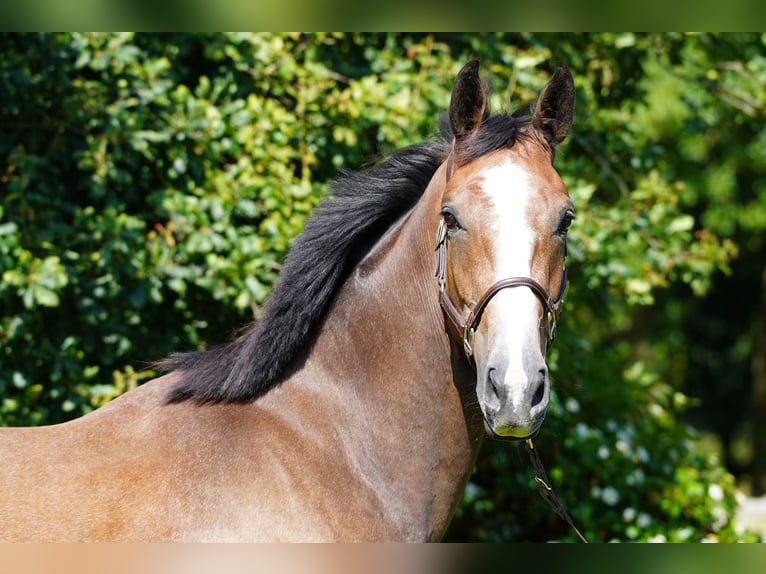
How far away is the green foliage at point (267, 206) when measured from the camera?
13.2 ft

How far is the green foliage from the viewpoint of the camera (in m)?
4.01

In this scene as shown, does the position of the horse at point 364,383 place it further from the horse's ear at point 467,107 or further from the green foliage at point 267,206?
A: the green foliage at point 267,206

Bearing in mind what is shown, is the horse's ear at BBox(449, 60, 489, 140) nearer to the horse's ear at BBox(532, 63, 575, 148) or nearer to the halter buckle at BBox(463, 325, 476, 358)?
the horse's ear at BBox(532, 63, 575, 148)

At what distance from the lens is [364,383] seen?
2.41m

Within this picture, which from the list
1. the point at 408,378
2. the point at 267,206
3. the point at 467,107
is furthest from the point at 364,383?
the point at 267,206

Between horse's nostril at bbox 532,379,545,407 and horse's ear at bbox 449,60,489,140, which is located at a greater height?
horse's ear at bbox 449,60,489,140

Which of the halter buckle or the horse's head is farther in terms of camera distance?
the halter buckle

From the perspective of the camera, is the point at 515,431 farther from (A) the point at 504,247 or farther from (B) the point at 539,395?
(A) the point at 504,247

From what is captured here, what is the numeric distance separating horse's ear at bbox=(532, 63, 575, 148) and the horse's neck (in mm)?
401

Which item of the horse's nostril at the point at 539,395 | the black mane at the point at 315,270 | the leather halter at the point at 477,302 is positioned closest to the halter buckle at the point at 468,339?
the leather halter at the point at 477,302

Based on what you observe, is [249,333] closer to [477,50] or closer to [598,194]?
[477,50]

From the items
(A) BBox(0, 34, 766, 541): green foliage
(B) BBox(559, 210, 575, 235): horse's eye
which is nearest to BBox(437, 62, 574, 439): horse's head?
(B) BBox(559, 210, 575, 235): horse's eye
